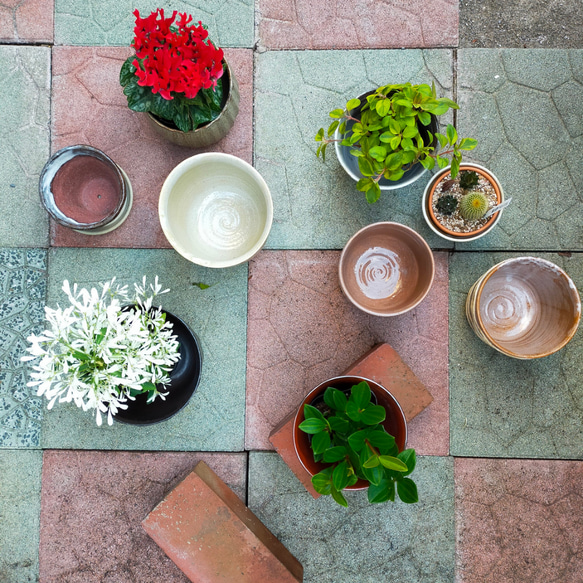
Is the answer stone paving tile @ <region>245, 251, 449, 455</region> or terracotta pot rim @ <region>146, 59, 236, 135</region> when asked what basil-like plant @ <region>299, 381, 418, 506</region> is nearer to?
stone paving tile @ <region>245, 251, 449, 455</region>

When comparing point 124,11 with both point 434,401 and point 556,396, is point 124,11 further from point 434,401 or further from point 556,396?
point 556,396

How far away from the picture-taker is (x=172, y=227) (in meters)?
1.78

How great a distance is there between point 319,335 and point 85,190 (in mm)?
1201

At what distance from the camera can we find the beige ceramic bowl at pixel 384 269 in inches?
75.0

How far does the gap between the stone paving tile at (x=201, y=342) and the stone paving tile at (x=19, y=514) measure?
14 centimetres

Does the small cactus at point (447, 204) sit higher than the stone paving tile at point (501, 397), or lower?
higher

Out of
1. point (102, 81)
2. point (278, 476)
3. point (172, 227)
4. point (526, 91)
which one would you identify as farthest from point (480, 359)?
point (102, 81)

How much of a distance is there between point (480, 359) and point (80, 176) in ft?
6.32

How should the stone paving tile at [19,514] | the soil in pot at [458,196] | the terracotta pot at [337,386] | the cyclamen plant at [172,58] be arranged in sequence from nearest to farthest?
the cyclamen plant at [172,58], the terracotta pot at [337,386], the soil in pot at [458,196], the stone paving tile at [19,514]

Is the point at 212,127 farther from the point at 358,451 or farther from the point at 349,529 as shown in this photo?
the point at 349,529

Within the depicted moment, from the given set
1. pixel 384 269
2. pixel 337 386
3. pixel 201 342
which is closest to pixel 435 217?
pixel 384 269

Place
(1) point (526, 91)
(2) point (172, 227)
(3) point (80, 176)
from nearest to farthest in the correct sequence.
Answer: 1. (2) point (172, 227)
2. (3) point (80, 176)
3. (1) point (526, 91)

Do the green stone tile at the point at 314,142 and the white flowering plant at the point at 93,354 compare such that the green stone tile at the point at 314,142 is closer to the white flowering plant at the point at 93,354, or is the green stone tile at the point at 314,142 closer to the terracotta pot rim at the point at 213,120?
the terracotta pot rim at the point at 213,120

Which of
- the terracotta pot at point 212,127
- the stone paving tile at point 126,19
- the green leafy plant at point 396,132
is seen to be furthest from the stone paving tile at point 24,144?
the green leafy plant at point 396,132
